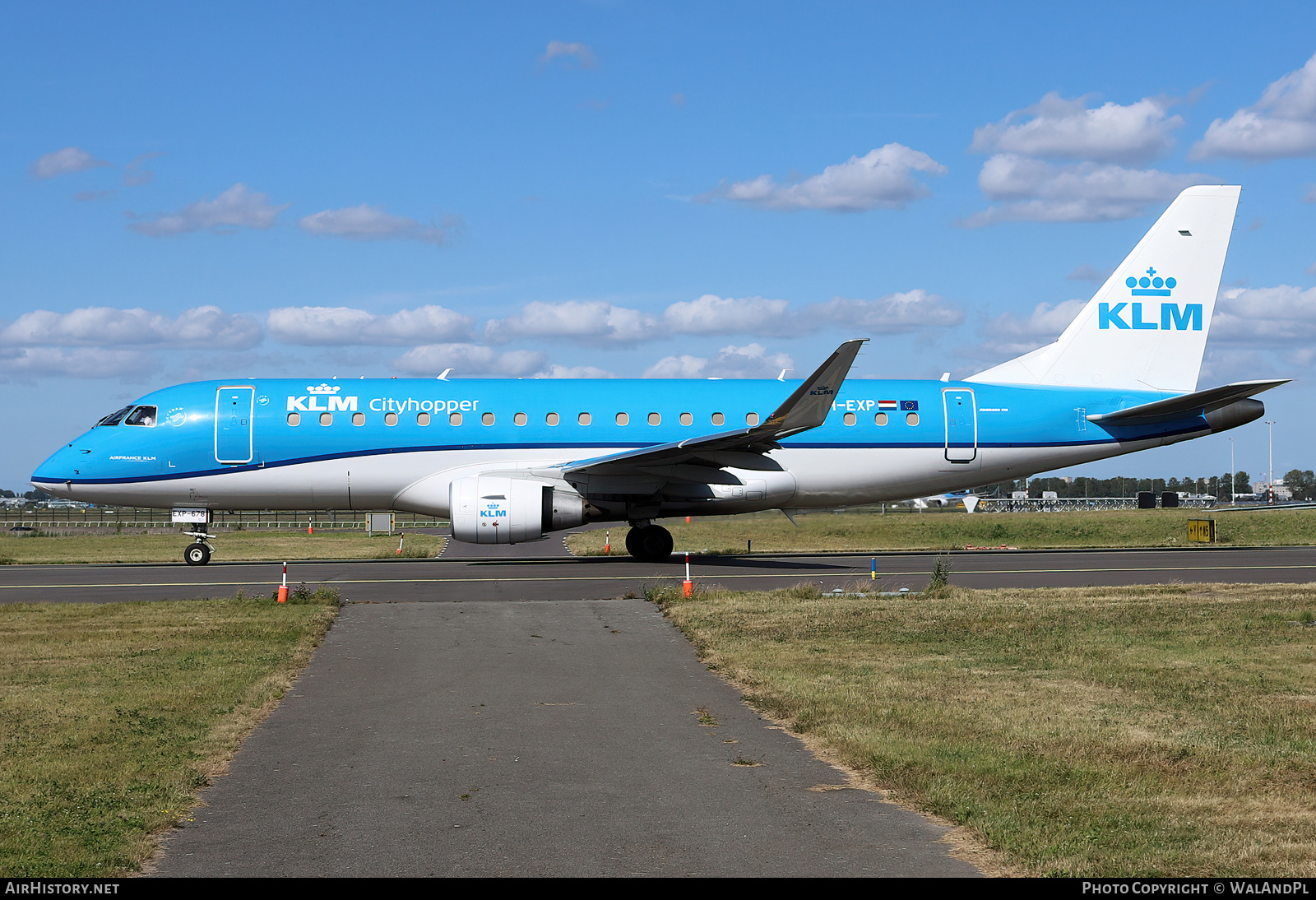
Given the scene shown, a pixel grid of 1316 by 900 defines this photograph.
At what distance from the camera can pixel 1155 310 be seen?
3031 centimetres

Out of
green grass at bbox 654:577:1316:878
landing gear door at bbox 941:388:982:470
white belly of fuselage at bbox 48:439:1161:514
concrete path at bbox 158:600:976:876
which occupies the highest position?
landing gear door at bbox 941:388:982:470

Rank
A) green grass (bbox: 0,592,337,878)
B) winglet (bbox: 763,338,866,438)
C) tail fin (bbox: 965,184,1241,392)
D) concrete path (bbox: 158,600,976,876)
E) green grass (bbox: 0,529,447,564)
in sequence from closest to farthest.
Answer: concrete path (bbox: 158,600,976,876)
green grass (bbox: 0,592,337,878)
winglet (bbox: 763,338,866,438)
tail fin (bbox: 965,184,1241,392)
green grass (bbox: 0,529,447,564)

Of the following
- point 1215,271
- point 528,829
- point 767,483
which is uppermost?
point 1215,271

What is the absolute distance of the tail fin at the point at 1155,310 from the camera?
30.1 metres

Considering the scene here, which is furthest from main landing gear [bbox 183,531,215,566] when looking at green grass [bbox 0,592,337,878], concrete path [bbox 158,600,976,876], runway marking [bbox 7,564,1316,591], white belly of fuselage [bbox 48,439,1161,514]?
concrete path [bbox 158,600,976,876]

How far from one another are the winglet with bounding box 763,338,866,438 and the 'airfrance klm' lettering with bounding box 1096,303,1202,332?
9345mm

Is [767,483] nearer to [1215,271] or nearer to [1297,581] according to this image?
[1297,581]

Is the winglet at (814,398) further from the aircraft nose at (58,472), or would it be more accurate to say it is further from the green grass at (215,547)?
the aircraft nose at (58,472)

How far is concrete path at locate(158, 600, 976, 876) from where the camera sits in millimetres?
6094

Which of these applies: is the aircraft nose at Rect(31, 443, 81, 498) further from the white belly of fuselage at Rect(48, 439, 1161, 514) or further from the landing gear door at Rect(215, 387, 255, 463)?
the landing gear door at Rect(215, 387, 255, 463)

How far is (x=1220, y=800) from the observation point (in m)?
7.05

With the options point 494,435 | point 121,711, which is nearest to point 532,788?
point 121,711
